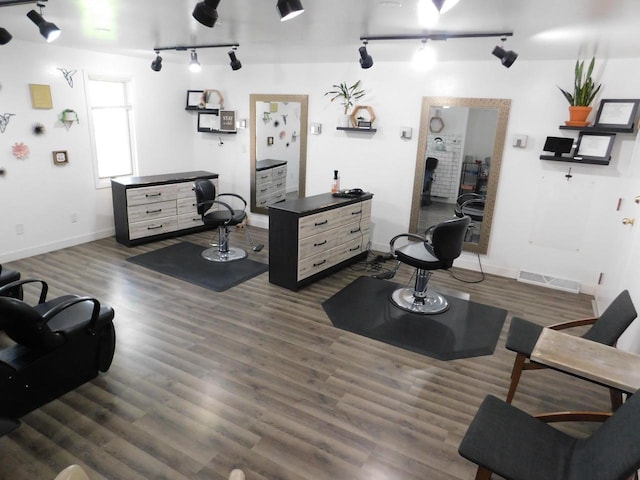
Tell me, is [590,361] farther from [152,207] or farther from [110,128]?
[110,128]

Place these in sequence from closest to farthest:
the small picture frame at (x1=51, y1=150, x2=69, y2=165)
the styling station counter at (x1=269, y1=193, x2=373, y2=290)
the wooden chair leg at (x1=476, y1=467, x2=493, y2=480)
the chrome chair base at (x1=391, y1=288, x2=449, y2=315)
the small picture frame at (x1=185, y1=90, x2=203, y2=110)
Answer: the wooden chair leg at (x1=476, y1=467, x2=493, y2=480) < the chrome chair base at (x1=391, y1=288, x2=449, y2=315) < the styling station counter at (x1=269, y1=193, x2=373, y2=290) < the small picture frame at (x1=51, y1=150, x2=69, y2=165) < the small picture frame at (x1=185, y1=90, x2=203, y2=110)

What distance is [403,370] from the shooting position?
2.86 meters

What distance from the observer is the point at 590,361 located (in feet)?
5.92

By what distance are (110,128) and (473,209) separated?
4.83 m

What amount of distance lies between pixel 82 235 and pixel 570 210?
5.81 meters

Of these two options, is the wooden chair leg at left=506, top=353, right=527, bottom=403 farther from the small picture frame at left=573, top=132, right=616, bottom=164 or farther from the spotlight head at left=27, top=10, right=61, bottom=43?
the spotlight head at left=27, top=10, right=61, bottom=43

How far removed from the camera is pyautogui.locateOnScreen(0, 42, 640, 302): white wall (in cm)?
423

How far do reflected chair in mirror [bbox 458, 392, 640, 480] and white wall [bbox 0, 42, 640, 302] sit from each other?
10.1 feet

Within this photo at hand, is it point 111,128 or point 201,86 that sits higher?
point 201,86

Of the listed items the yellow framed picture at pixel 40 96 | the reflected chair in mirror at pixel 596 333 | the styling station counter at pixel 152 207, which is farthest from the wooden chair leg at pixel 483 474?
the yellow framed picture at pixel 40 96

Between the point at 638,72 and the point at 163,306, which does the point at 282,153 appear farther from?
the point at 638,72

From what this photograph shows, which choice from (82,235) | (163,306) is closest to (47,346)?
(163,306)

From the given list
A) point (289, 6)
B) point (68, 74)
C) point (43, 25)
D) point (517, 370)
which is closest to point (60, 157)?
point (68, 74)

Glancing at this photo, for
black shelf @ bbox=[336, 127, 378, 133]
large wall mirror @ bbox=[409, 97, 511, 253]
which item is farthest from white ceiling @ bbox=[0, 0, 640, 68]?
black shelf @ bbox=[336, 127, 378, 133]
